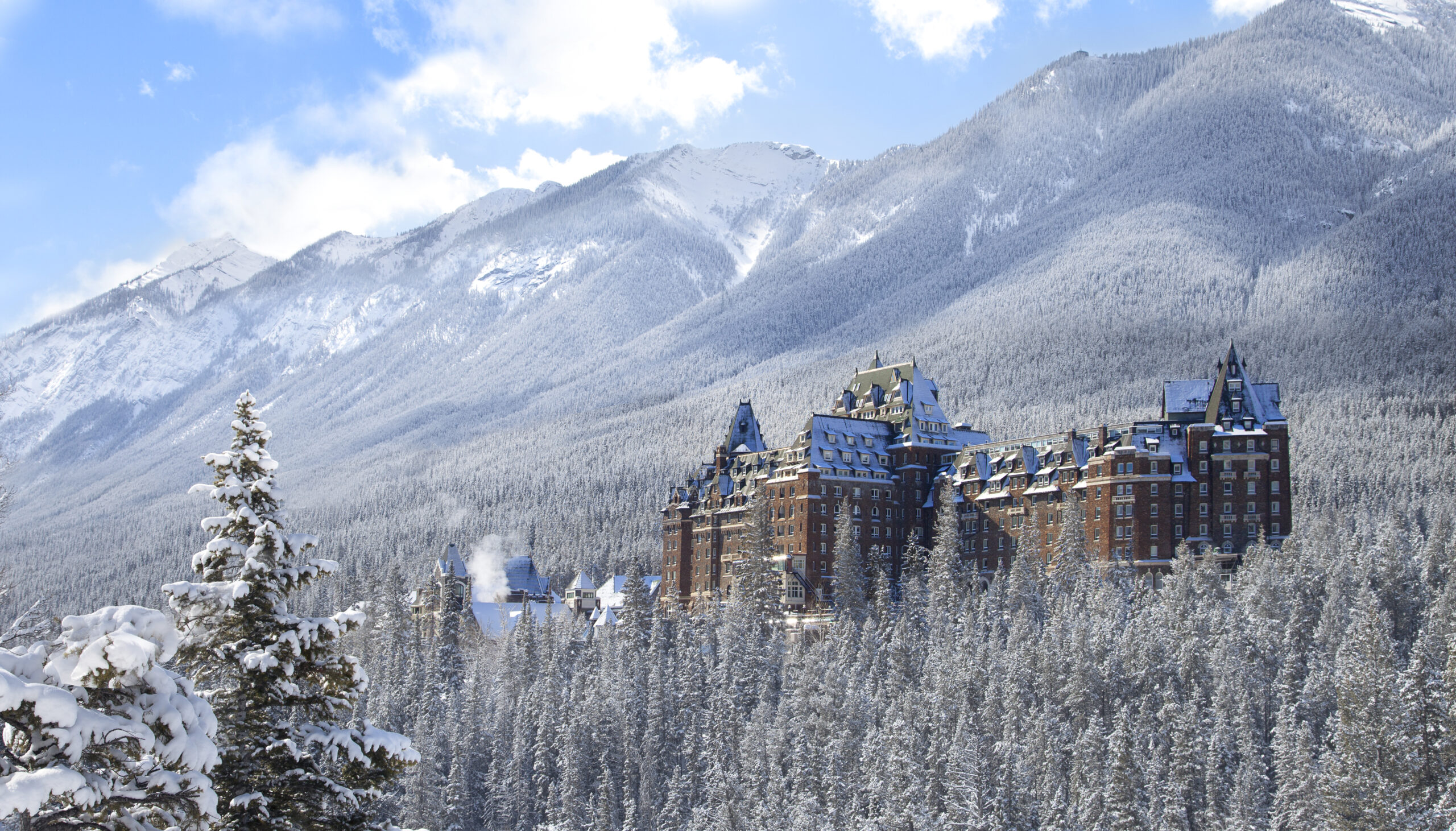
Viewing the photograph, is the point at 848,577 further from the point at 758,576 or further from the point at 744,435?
the point at 744,435

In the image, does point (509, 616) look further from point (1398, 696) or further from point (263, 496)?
point (263, 496)

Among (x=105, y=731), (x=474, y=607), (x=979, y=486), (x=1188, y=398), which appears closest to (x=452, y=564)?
(x=474, y=607)

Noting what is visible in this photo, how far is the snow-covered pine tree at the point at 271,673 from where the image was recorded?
19.9 m

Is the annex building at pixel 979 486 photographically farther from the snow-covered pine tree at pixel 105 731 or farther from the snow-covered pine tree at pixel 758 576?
the snow-covered pine tree at pixel 105 731

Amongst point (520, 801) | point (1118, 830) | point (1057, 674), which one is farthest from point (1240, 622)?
point (520, 801)

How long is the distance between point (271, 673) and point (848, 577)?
4146 inches

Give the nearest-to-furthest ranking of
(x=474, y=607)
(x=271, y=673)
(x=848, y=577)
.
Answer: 1. (x=271, y=673)
2. (x=848, y=577)
3. (x=474, y=607)

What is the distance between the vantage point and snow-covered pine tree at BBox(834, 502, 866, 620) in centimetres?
12294

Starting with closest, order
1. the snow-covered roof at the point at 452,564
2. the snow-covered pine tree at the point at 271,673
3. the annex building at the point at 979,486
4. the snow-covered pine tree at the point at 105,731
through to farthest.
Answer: the snow-covered pine tree at the point at 105,731 < the snow-covered pine tree at the point at 271,673 < the annex building at the point at 979,486 < the snow-covered roof at the point at 452,564

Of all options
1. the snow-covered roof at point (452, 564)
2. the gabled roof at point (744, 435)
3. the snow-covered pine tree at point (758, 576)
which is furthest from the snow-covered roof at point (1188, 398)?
the snow-covered roof at point (452, 564)

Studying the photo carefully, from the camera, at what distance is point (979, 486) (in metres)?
135

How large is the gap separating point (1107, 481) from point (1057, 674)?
2993 centimetres

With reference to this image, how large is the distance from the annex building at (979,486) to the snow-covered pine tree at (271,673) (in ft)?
331

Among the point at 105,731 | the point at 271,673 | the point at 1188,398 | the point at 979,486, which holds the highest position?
the point at 1188,398
